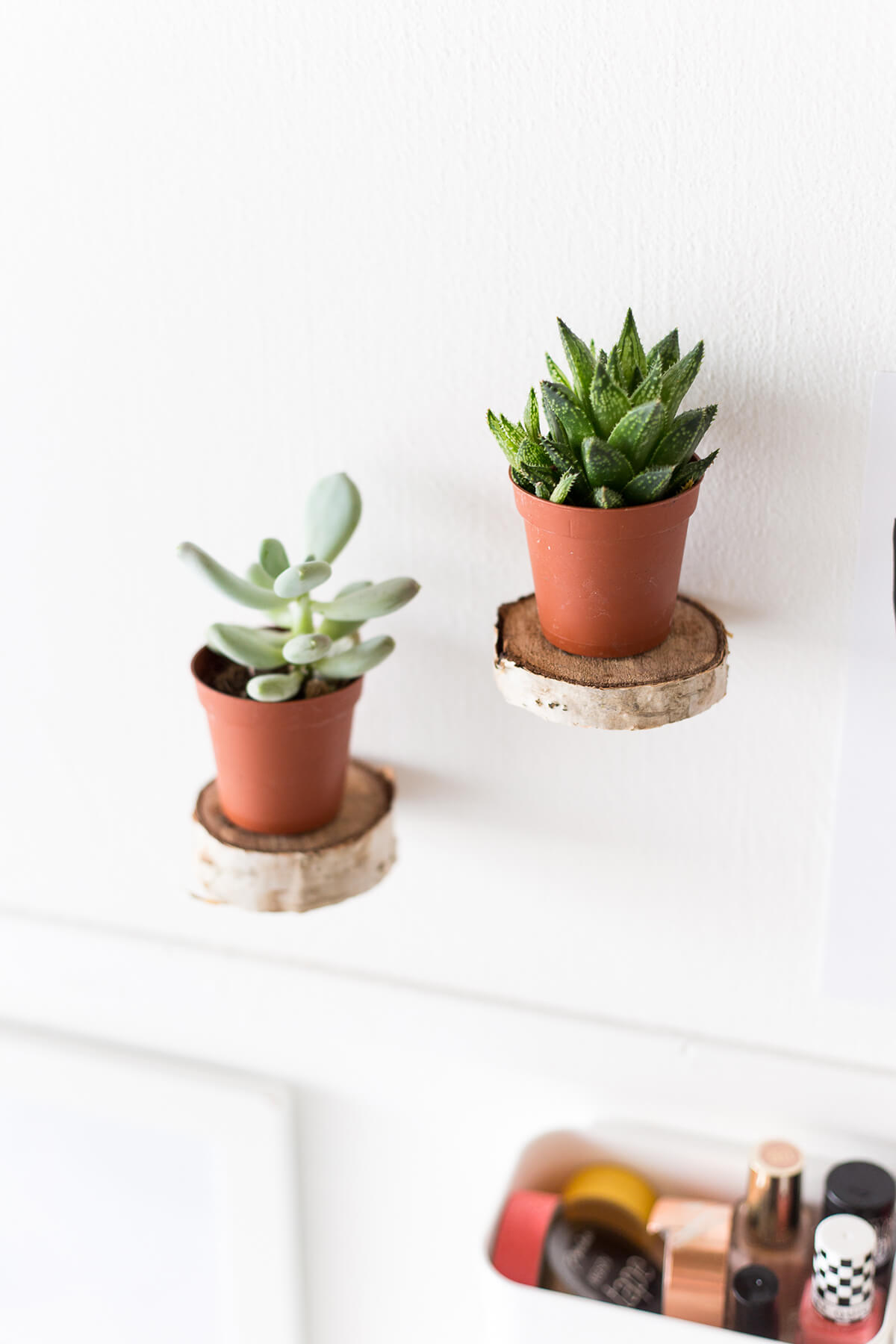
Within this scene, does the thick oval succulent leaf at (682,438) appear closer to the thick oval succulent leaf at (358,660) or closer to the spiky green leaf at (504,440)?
the spiky green leaf at (504,440)

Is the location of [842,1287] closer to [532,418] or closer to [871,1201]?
[871,1201]

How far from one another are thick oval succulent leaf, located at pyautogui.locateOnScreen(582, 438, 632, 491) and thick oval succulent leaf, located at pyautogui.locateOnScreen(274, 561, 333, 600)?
13 cm

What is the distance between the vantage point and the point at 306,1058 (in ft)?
2.49

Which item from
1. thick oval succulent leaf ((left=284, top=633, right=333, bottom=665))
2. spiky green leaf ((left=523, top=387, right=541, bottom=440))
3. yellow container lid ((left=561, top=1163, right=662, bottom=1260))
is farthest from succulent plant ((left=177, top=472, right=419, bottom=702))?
yellow container lid ((left=561, top=1163, right=662, bottom=1260))

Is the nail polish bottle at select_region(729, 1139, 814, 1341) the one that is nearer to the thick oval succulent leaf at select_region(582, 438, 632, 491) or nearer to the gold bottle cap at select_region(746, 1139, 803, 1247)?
the gold bottle cap at select_region(746, 1139, 803, 1247)

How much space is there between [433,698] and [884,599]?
25 cm

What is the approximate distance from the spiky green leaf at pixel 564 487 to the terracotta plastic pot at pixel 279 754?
157 mm

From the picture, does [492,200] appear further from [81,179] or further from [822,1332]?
[822,1332]

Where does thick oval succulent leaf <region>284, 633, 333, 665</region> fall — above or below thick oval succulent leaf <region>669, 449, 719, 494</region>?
below

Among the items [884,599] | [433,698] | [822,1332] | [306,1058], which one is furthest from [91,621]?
[822,1332]

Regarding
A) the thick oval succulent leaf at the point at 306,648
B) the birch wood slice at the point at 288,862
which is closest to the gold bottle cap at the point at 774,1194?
the birch wood slice at the point at 288,862

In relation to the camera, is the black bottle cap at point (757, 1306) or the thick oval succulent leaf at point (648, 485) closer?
the thick oval succulent leaf at point (648, 485)

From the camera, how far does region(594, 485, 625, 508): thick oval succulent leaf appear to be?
47 cm

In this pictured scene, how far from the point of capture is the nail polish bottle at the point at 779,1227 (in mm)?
599
